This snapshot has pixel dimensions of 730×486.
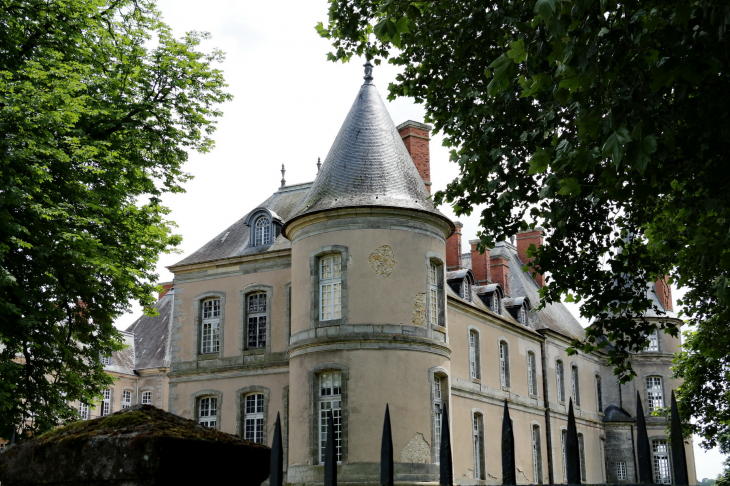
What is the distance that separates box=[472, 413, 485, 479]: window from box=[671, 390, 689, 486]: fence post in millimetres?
22684

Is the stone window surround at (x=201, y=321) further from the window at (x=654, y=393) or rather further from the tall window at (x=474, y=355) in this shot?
the window at (x=654, y=393)

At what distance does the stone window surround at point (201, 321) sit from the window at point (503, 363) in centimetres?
1097

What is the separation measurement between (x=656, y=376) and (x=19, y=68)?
3344 cm

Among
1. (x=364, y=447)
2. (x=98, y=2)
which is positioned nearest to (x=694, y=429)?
(x=364, y=447)

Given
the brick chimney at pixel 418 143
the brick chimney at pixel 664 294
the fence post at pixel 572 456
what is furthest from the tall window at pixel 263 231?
the brick chimney at pixel 664 294

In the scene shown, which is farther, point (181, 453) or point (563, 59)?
point (563, 59)

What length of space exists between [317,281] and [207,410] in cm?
701

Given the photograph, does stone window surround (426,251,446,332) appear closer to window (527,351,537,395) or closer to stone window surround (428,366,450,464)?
stone window surround (428,366,450,464)

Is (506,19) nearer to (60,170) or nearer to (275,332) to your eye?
(60,170)

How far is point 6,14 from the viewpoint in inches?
526

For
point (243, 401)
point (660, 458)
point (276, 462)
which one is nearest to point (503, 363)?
point (243, 401)

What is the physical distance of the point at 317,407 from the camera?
19.8m

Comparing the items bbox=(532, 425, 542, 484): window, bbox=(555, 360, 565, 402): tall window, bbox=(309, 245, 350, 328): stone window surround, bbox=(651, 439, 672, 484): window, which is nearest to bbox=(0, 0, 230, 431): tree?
bbox=(309, 245, 350, 328): stone window surround

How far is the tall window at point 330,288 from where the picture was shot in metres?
20.3
